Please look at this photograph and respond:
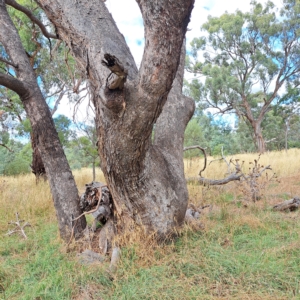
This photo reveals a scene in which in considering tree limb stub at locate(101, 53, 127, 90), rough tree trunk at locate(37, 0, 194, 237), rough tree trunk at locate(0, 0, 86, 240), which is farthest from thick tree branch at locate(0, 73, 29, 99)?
tree limb stub at locate(101, 53, 127, 90)

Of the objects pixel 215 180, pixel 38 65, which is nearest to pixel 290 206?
pixel 215 180

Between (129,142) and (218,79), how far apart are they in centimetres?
1527

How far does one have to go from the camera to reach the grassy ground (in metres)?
1.71

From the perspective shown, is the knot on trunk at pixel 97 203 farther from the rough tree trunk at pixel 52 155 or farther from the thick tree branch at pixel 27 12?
the thick tree branch at pixel 27 12

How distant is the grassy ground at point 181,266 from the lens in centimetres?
171

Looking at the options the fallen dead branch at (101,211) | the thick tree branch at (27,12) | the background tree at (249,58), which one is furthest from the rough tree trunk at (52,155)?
the background tree at (249,58)

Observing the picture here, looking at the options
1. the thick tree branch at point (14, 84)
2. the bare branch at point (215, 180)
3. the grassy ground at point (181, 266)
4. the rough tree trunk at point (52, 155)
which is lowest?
the grassy ground at point (181, 266)

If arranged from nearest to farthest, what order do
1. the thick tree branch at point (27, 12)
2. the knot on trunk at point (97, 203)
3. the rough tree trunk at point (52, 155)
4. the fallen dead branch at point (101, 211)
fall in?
the fallen dead branch at point (101, 211)
the rough tree trunk at point (52, 155)
the knot on trunk at point (97, 203)
the thick tree branch at point (27, 12)

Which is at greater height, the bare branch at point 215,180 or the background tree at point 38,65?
the background tree at point 38,65

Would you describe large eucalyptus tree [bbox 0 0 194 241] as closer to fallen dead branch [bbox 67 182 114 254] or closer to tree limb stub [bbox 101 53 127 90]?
tree limb stub [bbox 101 53 127 90]

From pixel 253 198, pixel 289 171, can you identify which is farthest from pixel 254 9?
pixel 253 198

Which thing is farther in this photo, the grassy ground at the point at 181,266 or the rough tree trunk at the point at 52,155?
the rough tree trunk at the point at 52,155

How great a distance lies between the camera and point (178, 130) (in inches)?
113

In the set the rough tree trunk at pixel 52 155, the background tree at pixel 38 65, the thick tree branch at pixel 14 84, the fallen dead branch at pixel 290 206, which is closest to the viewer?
the thick tree branch at pixel 14 84
